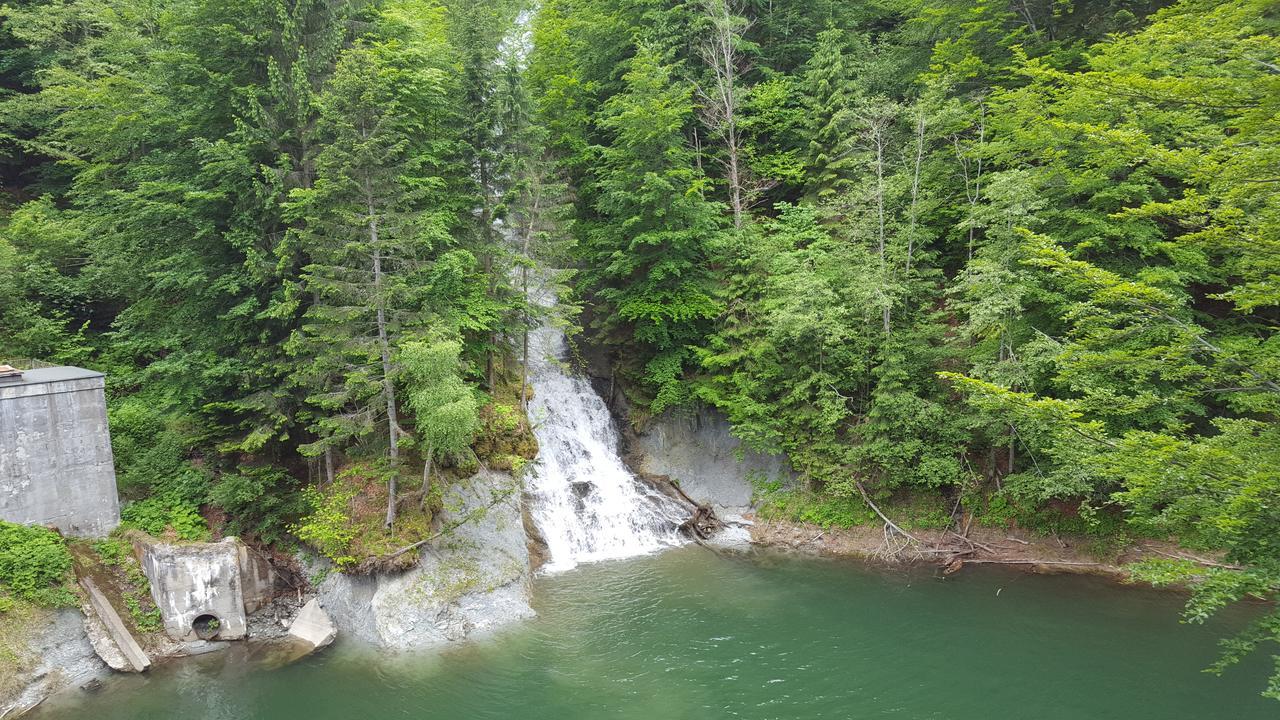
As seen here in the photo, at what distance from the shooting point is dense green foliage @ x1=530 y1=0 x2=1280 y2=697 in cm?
905

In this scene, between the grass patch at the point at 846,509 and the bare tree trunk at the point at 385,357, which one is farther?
the grass patch at the point at 846,509

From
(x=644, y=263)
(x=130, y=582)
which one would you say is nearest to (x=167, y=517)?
(x=130, y=582)

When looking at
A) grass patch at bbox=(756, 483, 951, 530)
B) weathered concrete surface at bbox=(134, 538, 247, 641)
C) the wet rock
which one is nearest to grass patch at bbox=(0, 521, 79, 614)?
the wet rock

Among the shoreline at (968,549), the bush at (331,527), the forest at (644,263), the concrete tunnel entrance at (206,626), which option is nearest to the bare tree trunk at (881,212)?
the forest at (644,263)

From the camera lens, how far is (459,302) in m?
16.6

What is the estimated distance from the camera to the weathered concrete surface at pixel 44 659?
36.9 feet

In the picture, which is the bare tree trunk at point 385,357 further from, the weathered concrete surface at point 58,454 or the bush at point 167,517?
the weathered concrete surface at point 58,454

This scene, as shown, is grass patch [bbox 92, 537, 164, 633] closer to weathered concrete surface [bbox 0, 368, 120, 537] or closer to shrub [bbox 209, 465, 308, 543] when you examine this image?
weathered concrete surface [bbox 0, 368, 120, 537]

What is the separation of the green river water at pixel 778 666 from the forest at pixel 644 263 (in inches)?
92.7

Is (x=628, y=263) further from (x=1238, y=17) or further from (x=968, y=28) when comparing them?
(x=1238, y=17)

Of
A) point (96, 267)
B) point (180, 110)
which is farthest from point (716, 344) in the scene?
point (96, 267)

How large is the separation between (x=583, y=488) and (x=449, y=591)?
212 inches

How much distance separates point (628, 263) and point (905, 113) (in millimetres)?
9171

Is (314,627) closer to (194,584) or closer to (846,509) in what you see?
(194,584)
